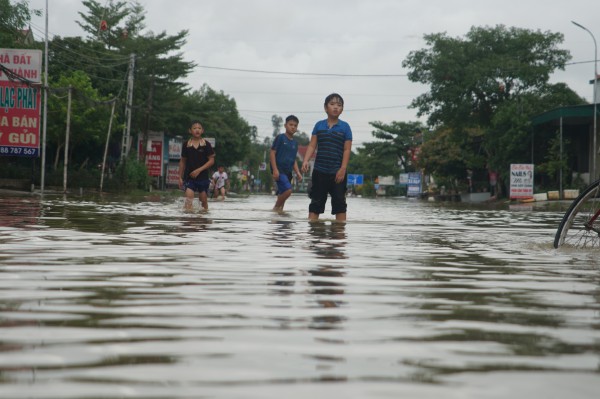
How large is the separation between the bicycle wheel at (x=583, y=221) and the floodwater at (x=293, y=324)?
0.68m

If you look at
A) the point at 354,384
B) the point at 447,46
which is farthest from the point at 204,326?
the point at 447,46

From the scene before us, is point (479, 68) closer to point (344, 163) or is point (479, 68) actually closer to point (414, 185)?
point (414, 185)

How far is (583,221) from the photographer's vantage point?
753cm

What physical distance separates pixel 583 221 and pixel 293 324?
190 inches

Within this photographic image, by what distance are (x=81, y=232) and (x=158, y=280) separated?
452 cm

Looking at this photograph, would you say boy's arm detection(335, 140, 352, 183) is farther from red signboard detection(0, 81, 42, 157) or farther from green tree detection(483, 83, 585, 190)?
green tree detection(483, 83, 585, 190)

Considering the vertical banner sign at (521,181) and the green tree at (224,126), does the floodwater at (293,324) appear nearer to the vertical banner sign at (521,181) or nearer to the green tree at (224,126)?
the vertical banner sign at (521,181)

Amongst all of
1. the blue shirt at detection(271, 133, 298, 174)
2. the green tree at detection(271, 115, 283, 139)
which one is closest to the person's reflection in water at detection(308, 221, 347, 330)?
the blue shirt at detection(271, 133, 298, 174)

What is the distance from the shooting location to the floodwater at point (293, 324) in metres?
2.38

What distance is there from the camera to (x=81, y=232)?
29.9ft

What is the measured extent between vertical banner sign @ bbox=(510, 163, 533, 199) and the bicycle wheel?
33.6m

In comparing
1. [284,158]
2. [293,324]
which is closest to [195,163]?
[284,158]

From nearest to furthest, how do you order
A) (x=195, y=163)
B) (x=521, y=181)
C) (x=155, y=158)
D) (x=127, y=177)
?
1. (x=195, y=163)
2. (x=521, y=181)
3. (x=127, y=177)
4. (x=155, y=158)

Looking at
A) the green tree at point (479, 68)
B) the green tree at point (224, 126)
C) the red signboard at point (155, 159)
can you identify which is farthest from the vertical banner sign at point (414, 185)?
the red signboard at point (155, 159)
